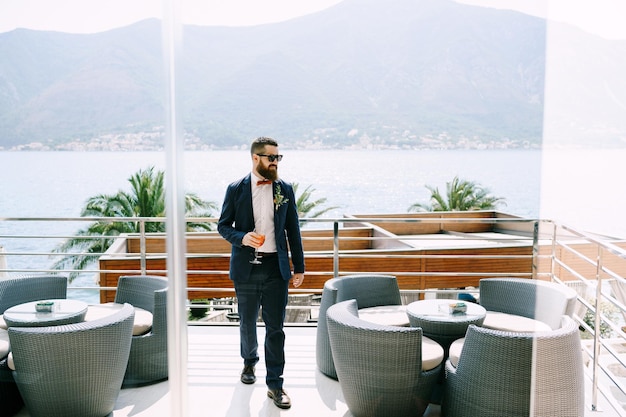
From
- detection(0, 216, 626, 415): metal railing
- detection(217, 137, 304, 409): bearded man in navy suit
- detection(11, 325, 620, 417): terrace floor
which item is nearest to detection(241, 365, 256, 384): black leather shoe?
detection(11, 325, 620, 417): terrace floor

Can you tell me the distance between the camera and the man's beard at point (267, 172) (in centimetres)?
217

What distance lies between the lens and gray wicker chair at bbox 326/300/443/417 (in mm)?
1968

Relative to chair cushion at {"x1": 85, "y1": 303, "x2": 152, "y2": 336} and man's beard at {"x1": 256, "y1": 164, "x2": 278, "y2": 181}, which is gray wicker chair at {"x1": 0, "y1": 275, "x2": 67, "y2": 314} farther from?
man's beard at {"x1": 256, "y1": 164, "x2": 278, "y2": 181}

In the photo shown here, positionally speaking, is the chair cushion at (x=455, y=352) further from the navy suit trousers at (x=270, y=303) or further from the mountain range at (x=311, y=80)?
the mountain range at (x=311, y=80)

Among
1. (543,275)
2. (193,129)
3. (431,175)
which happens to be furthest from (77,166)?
(431,175)

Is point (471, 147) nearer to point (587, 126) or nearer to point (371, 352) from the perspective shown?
point (587, 126)

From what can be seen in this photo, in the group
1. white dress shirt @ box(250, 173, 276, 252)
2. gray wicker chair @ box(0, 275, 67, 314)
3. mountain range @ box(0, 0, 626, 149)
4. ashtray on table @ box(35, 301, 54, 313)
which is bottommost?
ashtray on table @ box(35, 301, 54, 313)

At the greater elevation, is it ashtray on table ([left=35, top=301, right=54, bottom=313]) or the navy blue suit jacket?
the navy blue suit jacket

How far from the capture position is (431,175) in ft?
62.1

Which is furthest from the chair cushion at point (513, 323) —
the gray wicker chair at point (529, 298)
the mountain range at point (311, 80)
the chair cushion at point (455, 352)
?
the mountain range at point (311, 80)

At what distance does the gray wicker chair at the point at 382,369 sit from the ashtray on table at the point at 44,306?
96 centimetres

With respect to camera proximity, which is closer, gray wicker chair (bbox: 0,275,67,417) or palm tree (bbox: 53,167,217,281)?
palm tree (bbox: 53,167,217,281)

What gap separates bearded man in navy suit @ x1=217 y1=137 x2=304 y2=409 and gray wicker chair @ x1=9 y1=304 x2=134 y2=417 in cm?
66

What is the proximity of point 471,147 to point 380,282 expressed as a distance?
40.9 inches
